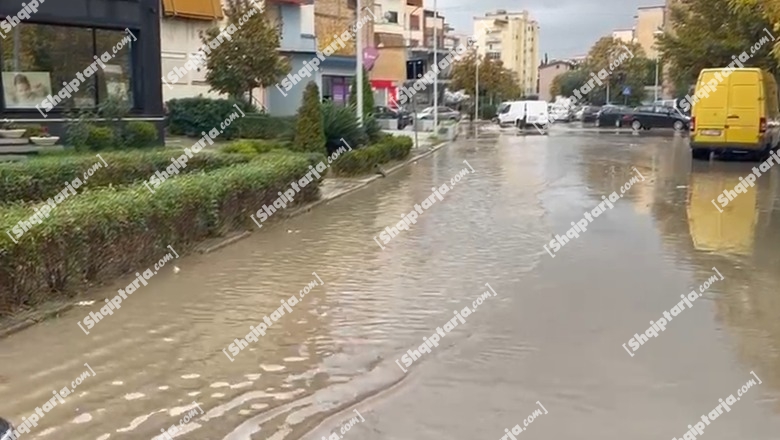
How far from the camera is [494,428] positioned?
5512 mm

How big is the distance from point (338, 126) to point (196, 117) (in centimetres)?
884

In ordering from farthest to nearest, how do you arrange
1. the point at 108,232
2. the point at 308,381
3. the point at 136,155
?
the point at 136,155 → the point at 108,232 → the point at 308,381

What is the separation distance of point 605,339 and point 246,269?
4587 millimetres

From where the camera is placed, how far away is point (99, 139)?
Answer: 19344 millimetres

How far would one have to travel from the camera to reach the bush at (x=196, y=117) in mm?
29531

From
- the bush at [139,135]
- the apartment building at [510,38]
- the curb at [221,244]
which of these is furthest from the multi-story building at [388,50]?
the apartment building at [510,38]

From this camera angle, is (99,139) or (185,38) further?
(185,38)

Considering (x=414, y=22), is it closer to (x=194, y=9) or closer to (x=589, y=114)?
(x=589, y=114)

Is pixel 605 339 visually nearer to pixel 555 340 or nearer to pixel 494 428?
pixel 555 340

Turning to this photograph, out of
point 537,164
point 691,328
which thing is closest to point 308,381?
point 691,328

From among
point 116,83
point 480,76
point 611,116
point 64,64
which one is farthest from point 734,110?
point 480,76

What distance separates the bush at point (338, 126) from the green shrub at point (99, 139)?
17.1ft

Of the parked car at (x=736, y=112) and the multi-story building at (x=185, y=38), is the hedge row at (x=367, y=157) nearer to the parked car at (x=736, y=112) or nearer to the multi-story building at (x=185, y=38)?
the parked car at (x=736, y=112)

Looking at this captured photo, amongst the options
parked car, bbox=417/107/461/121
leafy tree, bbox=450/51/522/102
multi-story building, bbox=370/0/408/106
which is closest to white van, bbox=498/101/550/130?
parked car, bbox=417/107/461/121
